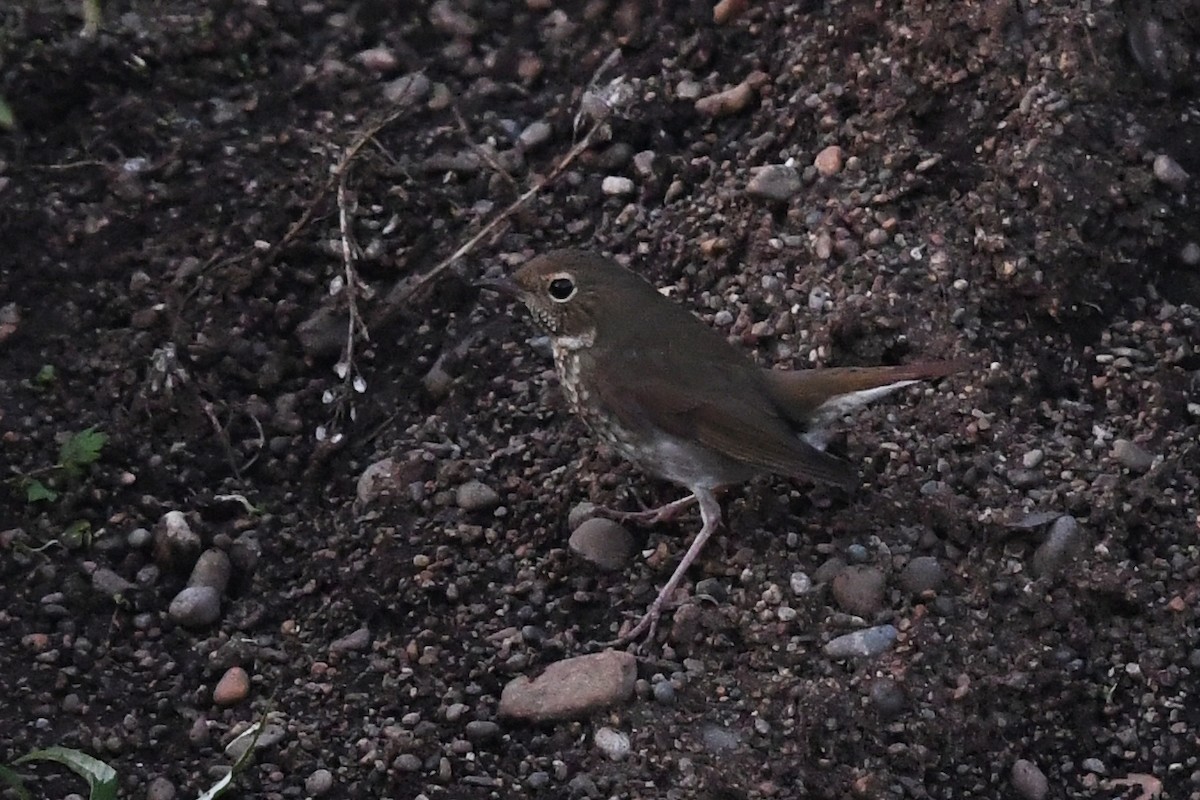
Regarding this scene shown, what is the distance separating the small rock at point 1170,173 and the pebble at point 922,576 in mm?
1336

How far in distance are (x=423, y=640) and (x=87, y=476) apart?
3.43ft

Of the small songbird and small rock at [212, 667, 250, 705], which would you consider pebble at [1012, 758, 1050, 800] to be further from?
small rock at [212, 667, 250, 705]

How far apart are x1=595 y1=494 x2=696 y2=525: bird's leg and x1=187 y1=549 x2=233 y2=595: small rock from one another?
36.0 inches

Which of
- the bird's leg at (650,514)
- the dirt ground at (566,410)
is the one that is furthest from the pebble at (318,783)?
the bird's leg at (650,514)

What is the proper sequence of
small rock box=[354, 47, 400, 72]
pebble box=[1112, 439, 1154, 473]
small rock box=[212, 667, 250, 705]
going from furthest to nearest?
1. small rock box=[354, 47, 400, 72]
2. pebble box=[1112, 439, 1154, 473]
3. small rock box=[212, 667, 250, 705]

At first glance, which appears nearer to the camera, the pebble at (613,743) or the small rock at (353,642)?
the pebble at (613,743)

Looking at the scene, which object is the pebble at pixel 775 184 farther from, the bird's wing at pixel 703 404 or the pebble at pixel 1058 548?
the pebble at pixel 1058 548

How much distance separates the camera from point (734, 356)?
155 inches

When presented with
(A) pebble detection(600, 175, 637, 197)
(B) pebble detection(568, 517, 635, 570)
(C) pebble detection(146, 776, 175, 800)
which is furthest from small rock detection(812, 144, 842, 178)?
(C) pebble detection(146, 776, 175, 800)

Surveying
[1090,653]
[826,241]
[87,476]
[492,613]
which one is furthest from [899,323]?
[87,476]

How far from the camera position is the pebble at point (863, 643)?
351 centimetres

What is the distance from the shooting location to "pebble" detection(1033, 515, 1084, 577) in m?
3.67

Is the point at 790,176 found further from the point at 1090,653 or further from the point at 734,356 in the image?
the point at 1090,653

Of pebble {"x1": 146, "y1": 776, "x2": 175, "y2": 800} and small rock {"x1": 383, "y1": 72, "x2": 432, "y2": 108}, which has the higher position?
small rock {"x1": 383, "y1": 72, "x2": 432, "y2": 108}
